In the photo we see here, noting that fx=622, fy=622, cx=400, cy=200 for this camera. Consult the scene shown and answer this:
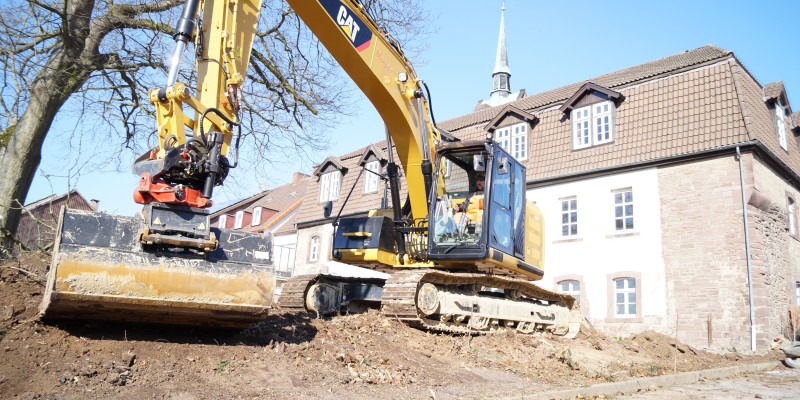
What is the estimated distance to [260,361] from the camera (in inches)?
220

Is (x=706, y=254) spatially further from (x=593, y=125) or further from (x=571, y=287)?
(x=593, y=125)

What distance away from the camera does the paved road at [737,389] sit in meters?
7.48

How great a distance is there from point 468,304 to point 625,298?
9.47 meters

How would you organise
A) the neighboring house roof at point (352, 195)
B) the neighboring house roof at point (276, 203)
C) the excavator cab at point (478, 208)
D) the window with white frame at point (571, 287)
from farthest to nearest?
the neighboring house roof at point (276, 203)
the neighboring house roof at point (352, 195)
the window with white frame at point (571, 287)
the excavator cab at point (478, 208)

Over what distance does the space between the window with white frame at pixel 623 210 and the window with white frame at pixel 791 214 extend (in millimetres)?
4668

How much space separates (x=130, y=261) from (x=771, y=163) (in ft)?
57.2

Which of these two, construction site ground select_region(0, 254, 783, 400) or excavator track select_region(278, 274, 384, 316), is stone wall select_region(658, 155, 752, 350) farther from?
excavator track select_region(278, 274, 384, 316)

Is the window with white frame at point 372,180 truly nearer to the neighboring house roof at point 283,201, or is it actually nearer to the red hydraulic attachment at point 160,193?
the neighboring house roof at point 283,201

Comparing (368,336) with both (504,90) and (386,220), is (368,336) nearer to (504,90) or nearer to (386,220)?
(386,220)

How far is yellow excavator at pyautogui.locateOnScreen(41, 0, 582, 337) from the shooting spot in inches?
196

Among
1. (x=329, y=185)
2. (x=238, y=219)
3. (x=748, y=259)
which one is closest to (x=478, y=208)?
(x=748, y=259)

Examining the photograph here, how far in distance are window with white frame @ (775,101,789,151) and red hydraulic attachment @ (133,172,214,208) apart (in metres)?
19.0

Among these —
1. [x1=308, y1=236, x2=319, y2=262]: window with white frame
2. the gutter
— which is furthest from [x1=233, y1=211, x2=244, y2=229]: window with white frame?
the gutter

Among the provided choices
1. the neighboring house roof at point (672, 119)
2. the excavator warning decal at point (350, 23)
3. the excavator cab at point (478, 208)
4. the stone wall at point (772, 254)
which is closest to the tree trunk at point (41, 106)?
the excavator warning decal at point (350, 23)
